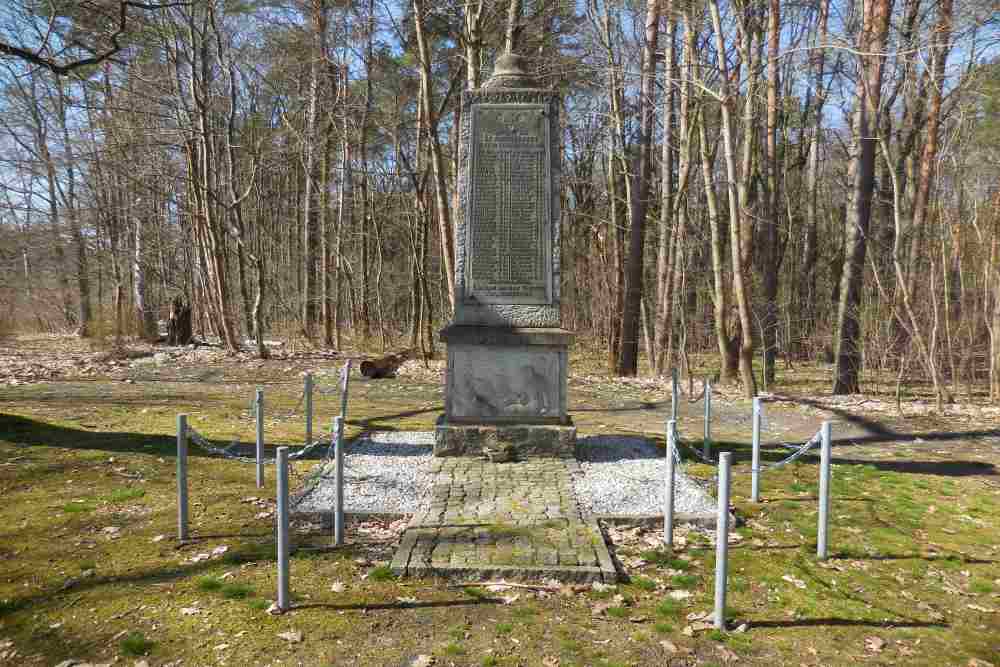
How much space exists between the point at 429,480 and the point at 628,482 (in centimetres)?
195

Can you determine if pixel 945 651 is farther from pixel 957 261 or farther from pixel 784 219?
pixel 784 219

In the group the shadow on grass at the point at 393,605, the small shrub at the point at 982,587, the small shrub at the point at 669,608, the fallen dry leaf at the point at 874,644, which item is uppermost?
the shadow on grass at the point at 393,605

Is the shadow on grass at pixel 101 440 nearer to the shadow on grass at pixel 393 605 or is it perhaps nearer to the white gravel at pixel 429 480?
the white gravel at pixel 429 480

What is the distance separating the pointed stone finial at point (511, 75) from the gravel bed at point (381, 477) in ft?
14.2

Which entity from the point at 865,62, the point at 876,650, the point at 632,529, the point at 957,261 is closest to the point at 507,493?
the point at 632,529

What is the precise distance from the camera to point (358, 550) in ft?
16.6

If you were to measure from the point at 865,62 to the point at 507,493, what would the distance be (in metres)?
11.6

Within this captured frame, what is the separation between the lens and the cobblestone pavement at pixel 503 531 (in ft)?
15.0

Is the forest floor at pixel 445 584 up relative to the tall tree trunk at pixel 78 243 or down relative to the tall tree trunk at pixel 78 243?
down

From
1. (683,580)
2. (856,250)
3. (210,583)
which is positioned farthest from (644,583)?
(856,250)

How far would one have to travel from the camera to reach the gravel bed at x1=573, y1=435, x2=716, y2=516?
239 inches

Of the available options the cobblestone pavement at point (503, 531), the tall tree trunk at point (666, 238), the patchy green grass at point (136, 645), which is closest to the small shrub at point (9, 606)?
the patchy green grass at point (136, 645)

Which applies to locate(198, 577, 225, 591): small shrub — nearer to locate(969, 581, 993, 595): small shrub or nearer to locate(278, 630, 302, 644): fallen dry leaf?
locate(278, 630, 302, 644): fallen dry leaf

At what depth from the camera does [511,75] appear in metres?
8.15
